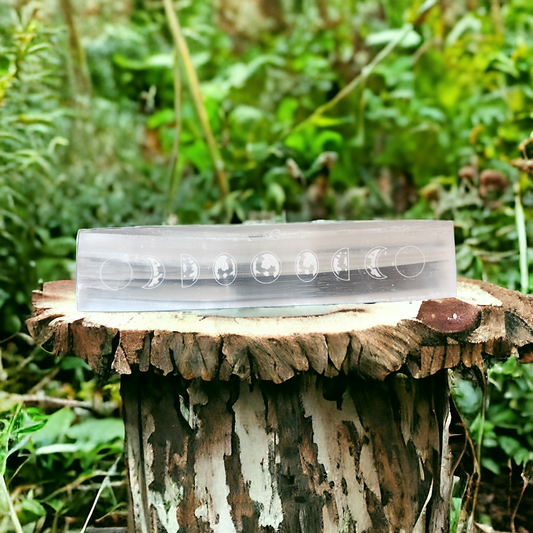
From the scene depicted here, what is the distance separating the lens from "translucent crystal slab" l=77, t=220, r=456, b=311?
66 cm

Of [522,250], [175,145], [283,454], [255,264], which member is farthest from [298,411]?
[175,145]

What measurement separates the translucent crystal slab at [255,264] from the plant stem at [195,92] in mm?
1122

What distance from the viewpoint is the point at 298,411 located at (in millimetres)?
675

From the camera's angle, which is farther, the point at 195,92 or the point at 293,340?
the point at 195,92

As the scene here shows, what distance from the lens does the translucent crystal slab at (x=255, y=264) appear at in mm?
660

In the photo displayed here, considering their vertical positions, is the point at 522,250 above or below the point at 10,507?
above

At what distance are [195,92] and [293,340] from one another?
137 cm

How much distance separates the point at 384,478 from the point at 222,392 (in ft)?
0.87

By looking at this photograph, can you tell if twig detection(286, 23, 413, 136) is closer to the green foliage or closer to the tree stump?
the green foliage

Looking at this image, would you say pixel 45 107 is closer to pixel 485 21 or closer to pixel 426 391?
pixel 426 391

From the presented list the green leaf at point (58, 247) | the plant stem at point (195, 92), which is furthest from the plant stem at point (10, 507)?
the plant stem at point (195, 92)

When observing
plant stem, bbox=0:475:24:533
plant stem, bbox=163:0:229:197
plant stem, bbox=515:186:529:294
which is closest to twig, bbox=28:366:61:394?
plant stem, bbox=0:475:24:533

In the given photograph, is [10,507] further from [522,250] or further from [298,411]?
[522,250]

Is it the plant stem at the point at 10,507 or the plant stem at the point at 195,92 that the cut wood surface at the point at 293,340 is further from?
the plant stem at the point at 195,92
